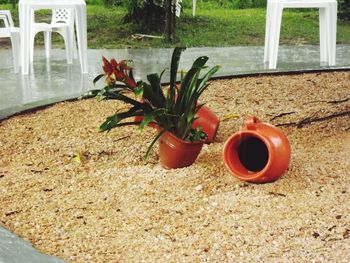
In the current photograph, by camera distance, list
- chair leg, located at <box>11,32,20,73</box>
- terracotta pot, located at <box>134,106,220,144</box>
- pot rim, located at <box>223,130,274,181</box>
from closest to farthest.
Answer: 1. pot rim, located at <box>223,130,274,181</box>
2. terracotta pot, located at <box>134,106,220,144</box>
3. chair leg, located at <box>11,32,20,73</box>

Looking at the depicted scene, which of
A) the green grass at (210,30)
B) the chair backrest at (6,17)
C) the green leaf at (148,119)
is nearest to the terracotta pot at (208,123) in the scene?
the green leaf at (148,119)

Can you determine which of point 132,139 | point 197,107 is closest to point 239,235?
point 197,107

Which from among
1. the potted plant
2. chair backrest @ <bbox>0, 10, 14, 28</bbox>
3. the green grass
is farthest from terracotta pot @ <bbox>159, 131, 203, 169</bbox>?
the green grass

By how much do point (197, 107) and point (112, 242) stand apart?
823 millimetres

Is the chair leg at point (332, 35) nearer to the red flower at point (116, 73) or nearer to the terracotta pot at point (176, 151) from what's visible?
the terracotta pot at point (176, 151)

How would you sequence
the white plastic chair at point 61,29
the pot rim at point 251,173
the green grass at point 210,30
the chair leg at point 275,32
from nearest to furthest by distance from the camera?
the pot rim at point 251,173 → the chair leg at point 275,32 → the white plastic chair at point 61,29 → the green grass at point 210,30

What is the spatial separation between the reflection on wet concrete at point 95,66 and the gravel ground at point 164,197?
0.78 m

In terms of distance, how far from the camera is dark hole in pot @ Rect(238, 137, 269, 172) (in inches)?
108

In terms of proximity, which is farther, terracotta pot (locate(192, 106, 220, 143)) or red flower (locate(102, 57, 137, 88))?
terracotta pot (locate(192, 106, 220, 143))

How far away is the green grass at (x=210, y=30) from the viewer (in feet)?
24.6

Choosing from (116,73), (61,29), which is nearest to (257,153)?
(116,73)

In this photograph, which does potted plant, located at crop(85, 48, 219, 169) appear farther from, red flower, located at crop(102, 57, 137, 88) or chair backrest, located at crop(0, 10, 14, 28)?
chair backrest, located at crop(0, 10, 14, 28)

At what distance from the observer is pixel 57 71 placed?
562 centimetres

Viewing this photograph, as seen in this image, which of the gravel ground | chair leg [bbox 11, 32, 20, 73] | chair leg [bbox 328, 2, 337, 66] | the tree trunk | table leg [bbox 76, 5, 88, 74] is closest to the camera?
the gravel ground
